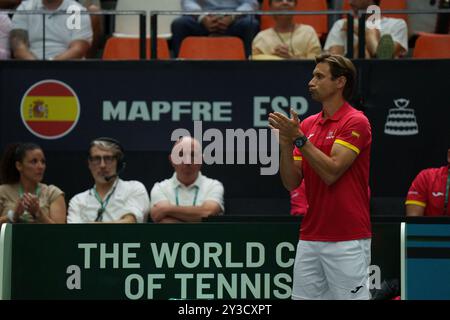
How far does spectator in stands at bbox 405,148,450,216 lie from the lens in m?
8.55

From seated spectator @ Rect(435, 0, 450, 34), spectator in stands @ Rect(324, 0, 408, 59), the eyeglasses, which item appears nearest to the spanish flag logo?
the eyeglasses

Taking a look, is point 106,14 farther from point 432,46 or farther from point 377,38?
point 432,46

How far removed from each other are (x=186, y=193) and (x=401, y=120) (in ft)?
6.64

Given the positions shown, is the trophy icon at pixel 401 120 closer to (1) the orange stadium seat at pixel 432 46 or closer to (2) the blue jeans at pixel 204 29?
(1) the orange stadium seat at pixel 432 46

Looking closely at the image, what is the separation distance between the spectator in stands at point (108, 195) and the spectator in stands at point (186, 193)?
0.14 metres

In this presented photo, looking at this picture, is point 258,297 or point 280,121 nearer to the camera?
point 280,121

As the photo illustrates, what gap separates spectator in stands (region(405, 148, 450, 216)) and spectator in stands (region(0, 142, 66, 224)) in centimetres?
278

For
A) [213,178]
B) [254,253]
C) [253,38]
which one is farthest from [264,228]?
[253,38]

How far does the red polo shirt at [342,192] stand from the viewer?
630cm

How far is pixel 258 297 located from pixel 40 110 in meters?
3.28

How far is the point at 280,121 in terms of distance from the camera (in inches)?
242

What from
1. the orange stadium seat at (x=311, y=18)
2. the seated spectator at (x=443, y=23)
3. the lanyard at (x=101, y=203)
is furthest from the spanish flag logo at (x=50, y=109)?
the seated spectator at (x=443, y=23)

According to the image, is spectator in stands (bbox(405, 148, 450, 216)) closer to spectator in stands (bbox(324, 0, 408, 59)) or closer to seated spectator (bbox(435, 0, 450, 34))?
spectator in stands (bbox(324, 0, 408, 59))
